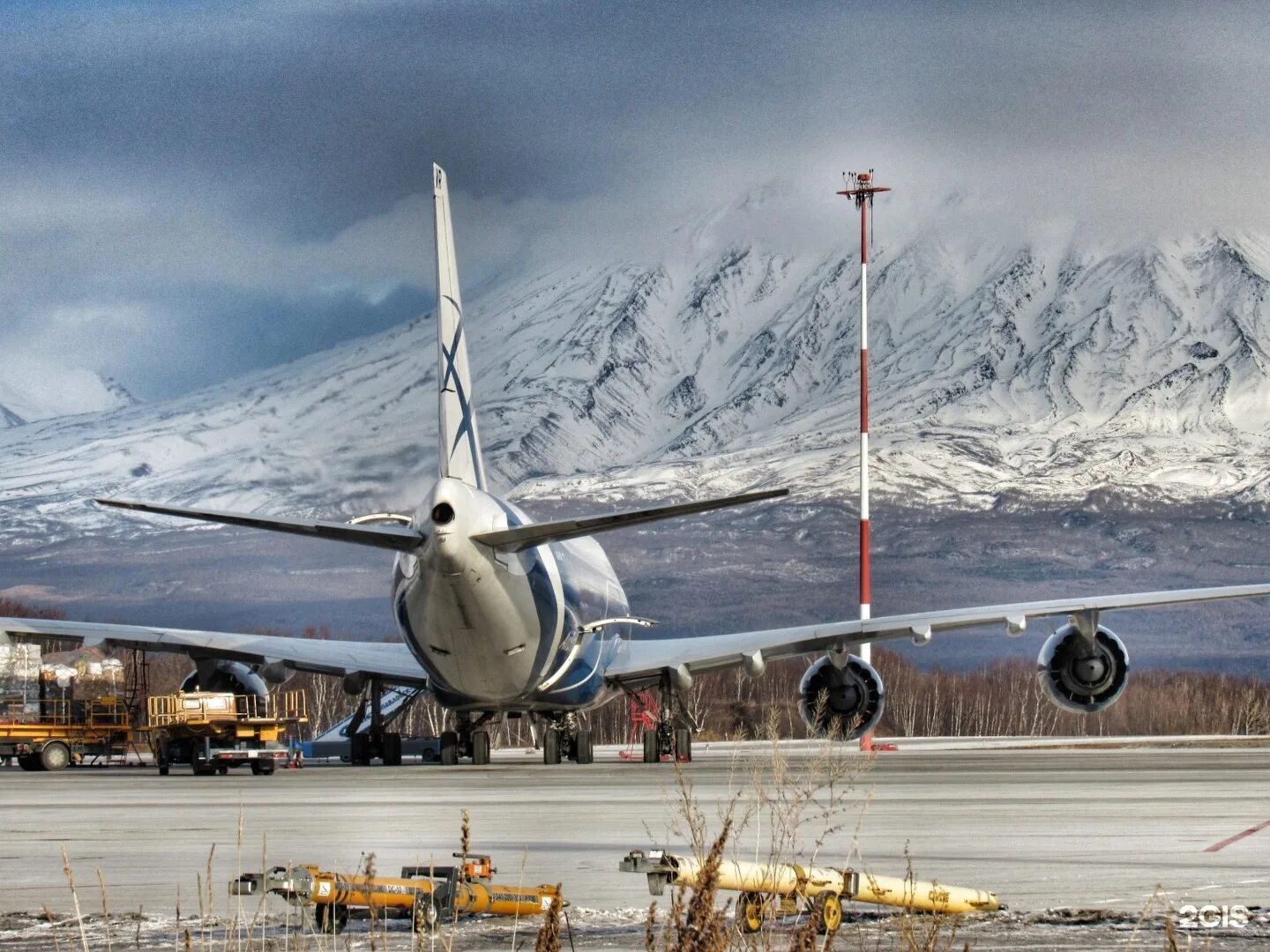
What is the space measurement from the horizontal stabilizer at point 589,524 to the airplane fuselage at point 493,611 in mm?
Result: 483

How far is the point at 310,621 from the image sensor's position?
8388cm

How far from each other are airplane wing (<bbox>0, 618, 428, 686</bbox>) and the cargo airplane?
57mm

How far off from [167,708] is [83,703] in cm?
929

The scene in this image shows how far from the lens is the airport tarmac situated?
1419 cm

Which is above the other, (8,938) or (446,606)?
(446,606)

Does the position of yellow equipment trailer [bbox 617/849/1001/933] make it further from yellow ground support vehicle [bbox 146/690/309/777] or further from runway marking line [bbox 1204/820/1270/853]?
yellow ground support vehicle [bbox 146/690/309/777]

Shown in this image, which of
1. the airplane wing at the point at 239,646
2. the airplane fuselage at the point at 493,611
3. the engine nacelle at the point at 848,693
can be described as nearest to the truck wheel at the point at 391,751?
the airplane wing at the point at 239,646

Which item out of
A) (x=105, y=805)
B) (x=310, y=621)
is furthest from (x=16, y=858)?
(x=310, y=621)

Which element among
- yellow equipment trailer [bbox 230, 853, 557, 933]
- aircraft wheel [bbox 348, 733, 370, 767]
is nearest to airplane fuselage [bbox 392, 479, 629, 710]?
aircraft wheel [bbox 348, 733, 370, 767]

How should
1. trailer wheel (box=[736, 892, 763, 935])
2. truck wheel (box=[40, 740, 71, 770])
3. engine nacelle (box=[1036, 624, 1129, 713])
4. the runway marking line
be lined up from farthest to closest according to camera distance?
truck wheel (box=[40, 740, 71, 770]), engine nacelle (box=[1036, 624, 1129, 713]), the runway marking line, trailer wheel (box=[736, 892, 763, 935])

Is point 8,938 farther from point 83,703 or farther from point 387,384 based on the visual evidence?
point 387,384

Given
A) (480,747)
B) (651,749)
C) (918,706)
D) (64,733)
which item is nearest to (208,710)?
(480,747)

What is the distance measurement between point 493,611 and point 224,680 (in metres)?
11.0

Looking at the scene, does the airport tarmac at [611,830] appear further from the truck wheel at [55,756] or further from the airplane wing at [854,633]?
the truck wheel at [55,756]
